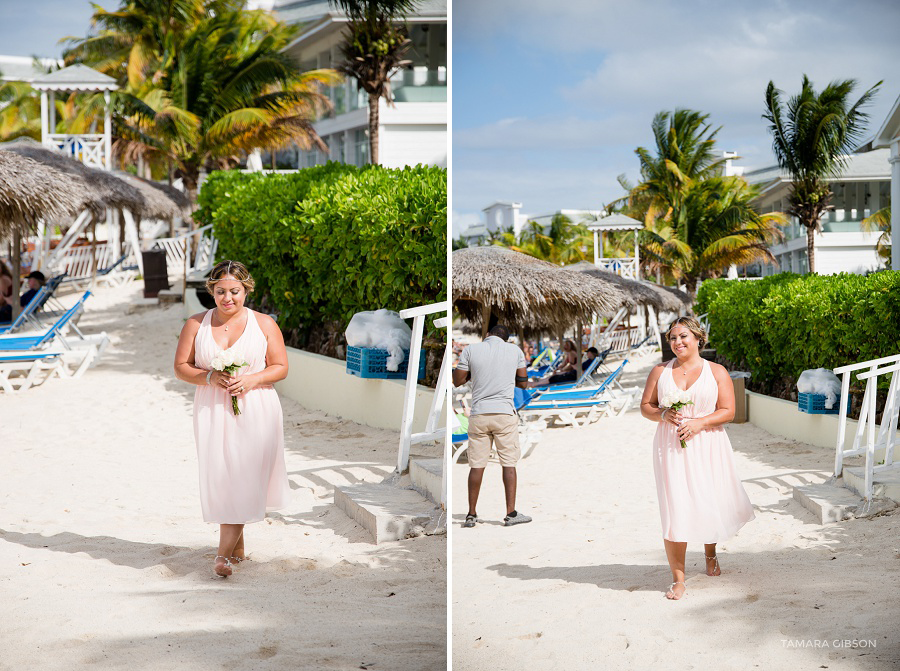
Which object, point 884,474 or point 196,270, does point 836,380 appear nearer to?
point 884,474

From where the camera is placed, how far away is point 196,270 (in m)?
12.6

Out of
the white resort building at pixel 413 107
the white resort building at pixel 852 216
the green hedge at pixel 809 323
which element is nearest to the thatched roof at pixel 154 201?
the white resort building at pixel 413 107

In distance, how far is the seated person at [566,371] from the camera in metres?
Answer: 10.8

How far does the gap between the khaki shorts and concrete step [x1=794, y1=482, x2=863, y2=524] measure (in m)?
1.64

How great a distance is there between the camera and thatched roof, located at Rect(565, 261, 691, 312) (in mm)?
10867

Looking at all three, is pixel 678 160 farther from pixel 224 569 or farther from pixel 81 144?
pixel 224 569

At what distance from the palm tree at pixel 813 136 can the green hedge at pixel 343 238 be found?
3195mm

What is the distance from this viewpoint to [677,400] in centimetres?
342

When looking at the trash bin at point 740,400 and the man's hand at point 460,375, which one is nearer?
the man's hand at point 460,375

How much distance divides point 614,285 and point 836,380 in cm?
469

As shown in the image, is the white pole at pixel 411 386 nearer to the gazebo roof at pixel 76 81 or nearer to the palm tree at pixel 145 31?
the gazebo roof at pixel 76 81

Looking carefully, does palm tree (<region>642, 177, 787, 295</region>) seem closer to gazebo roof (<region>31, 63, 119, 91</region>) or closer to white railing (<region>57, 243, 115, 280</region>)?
gazebo roof (<region>31, 63, 119, 91</region>)

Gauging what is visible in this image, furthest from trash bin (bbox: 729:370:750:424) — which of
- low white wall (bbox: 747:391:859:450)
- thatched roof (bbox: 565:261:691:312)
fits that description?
thatched roof (bbox: 565:261:691:312)

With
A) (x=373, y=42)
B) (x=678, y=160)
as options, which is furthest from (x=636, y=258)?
(x=373, y=42)
